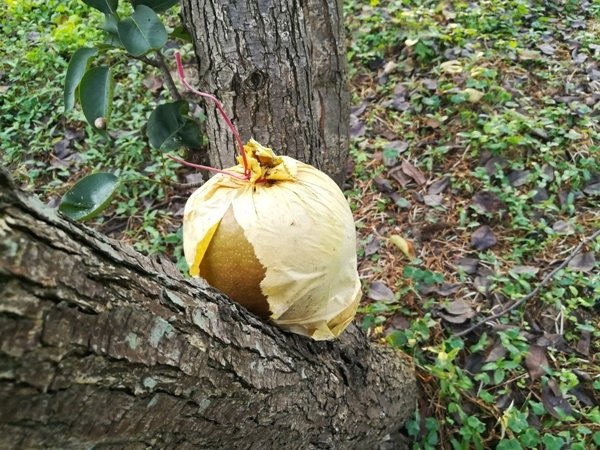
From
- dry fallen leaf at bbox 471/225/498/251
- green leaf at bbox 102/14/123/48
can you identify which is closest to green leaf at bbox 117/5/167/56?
green leaf at bbox 102/14/123/48

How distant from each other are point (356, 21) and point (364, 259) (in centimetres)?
204

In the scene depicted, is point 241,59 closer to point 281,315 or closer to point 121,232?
point 281,315

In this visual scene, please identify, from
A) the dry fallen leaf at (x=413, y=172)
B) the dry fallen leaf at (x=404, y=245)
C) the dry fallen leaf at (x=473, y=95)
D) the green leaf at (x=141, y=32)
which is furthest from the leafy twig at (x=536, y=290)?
the green leaf at (x=141, y=32)

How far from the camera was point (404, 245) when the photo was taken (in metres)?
2.43

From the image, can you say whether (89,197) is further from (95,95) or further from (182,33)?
(182,33)

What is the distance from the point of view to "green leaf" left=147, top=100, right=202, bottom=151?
1724mm

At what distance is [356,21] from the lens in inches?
148

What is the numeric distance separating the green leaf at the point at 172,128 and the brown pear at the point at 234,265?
0.79 meters

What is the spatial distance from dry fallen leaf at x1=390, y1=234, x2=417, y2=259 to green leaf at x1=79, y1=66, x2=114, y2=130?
139 centimetres

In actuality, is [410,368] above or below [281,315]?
below

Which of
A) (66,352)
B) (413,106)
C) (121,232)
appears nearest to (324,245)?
(66,352)

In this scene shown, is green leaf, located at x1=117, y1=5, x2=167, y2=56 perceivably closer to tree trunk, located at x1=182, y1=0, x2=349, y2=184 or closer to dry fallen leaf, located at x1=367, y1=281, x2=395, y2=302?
tree trunk, located at x1=182, y1=0, x2=349, y2=184

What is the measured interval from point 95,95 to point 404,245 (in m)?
1.44

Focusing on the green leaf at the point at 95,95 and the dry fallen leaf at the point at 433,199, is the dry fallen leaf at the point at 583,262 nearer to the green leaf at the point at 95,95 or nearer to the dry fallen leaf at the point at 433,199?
the dry fallen leaf at the point at 433,199
